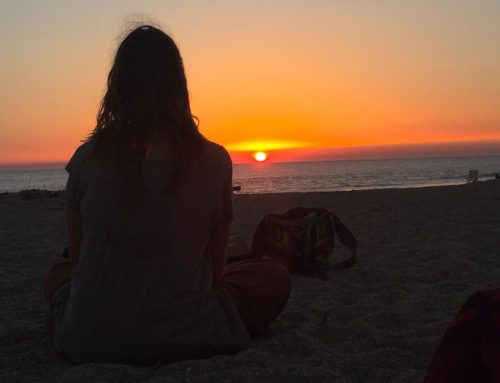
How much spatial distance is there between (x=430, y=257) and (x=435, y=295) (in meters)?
1.30

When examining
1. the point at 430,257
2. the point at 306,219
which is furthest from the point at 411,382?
the point at 430,257

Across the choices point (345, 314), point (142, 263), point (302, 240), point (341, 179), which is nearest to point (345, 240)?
point (302, 240)

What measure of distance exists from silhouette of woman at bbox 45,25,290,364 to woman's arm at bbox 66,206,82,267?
0.01 m

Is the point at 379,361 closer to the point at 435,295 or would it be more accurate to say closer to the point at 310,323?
the point at 310,323

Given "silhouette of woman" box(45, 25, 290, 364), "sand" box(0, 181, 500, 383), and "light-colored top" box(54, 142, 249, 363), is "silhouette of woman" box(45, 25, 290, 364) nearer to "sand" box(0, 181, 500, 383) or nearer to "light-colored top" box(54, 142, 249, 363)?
"light-colored top" box(54, 142, 249, 363)

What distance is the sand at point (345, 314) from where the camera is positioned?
7.63ft

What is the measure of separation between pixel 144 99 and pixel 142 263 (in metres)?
0.73

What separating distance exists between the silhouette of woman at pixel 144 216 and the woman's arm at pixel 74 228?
0.01 meters

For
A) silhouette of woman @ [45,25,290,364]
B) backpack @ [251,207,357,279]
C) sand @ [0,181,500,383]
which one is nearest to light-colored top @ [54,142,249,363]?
silhouette of woman @ [45,25,290,364]

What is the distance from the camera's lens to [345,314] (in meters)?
3.31

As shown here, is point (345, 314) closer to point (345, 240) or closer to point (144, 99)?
point (345, 240)

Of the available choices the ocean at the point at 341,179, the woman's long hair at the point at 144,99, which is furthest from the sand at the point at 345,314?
the ocean at the point at 341,179

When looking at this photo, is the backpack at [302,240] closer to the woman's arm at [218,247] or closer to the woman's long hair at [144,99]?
the woman's arm at [218,247]

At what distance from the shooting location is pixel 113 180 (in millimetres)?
2270
